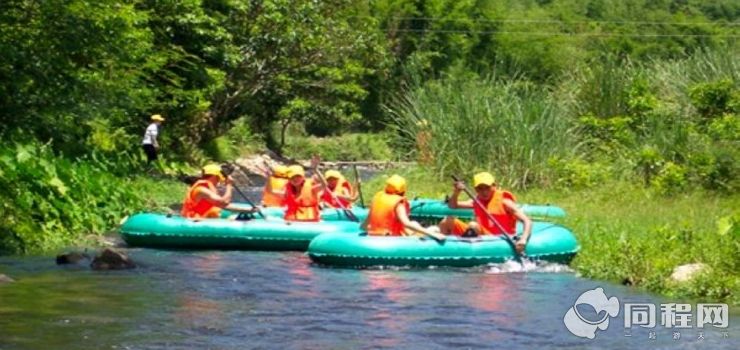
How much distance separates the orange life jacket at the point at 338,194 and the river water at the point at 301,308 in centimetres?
402

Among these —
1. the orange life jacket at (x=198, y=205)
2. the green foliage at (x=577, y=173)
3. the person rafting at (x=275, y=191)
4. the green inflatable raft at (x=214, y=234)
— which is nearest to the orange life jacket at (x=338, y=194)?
the person rafting at (x=275, y=191)

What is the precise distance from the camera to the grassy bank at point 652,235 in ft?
39.7

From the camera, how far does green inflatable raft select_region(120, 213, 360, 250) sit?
16.5 metres

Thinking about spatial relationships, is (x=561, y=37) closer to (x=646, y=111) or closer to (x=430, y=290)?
(x=646, y=111)

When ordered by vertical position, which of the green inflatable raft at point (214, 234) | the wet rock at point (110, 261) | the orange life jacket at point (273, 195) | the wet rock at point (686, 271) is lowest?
the wet rock at point (110, 261)

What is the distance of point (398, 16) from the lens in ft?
182

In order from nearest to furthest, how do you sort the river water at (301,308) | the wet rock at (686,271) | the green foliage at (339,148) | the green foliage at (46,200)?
the river water at (301,308) → the wet rock at (686,271) → the green foliage at (46,200) → the green foliage at (339,148)

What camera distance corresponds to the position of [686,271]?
12508mm

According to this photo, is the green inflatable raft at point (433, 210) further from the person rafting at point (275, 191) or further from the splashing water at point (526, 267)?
the splashing water at point (526, 267)

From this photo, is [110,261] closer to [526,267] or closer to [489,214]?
[489,214]

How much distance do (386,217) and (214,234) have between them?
2.76 meters

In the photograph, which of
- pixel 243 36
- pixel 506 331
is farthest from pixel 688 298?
pixel 243 36

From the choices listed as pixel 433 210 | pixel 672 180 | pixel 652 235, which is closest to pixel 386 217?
pixel 652 235

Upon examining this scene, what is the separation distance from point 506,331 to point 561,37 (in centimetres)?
6030
